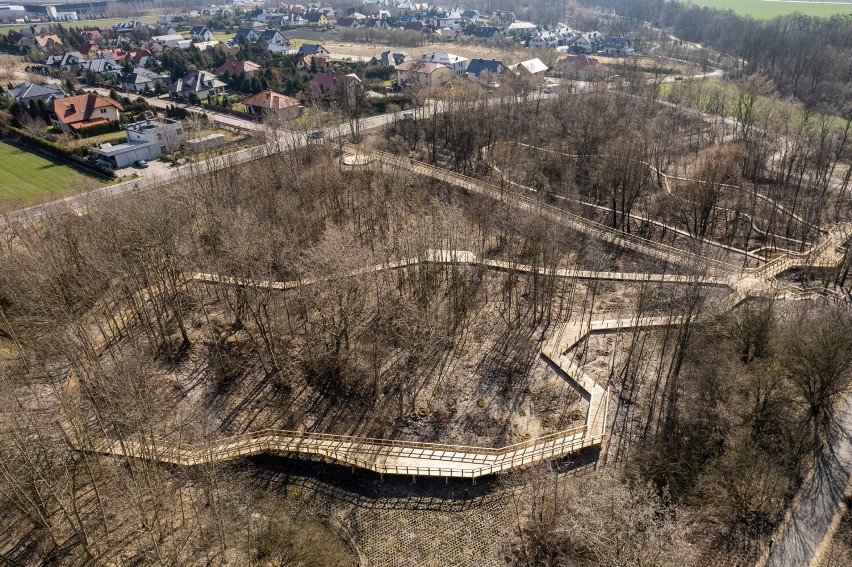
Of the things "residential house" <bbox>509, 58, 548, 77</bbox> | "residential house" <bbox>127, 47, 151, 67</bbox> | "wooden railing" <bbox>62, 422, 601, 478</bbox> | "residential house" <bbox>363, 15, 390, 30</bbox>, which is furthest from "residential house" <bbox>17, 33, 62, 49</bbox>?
"wooden railing" <bbox>62, 422, 601, 478</bbox>

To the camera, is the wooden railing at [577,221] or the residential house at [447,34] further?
the residential house at [447,34]

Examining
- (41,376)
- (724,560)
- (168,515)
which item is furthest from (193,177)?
(724,560)

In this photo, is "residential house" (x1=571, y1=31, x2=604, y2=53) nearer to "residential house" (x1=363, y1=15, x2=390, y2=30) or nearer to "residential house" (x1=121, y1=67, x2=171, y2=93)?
"residential house" (x1=363, y1=15, x2=390, y2=30)

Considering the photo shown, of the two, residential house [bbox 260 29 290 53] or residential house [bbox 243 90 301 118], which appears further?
residential house [bbox 260 29 290 53]

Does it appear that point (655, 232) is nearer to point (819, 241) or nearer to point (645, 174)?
point (645, 174)

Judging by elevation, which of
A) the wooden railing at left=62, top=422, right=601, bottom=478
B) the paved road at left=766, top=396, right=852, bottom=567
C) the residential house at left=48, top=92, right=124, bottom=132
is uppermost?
the residential house at left=48, top=92, right=124, bottom=132

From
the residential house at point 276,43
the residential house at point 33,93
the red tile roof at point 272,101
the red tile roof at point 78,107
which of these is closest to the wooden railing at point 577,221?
the red tile roof at point 272,101

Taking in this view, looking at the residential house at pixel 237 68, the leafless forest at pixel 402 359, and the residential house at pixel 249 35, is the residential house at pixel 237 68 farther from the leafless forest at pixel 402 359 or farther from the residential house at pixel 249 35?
the leafless forest at pixel 402 359
